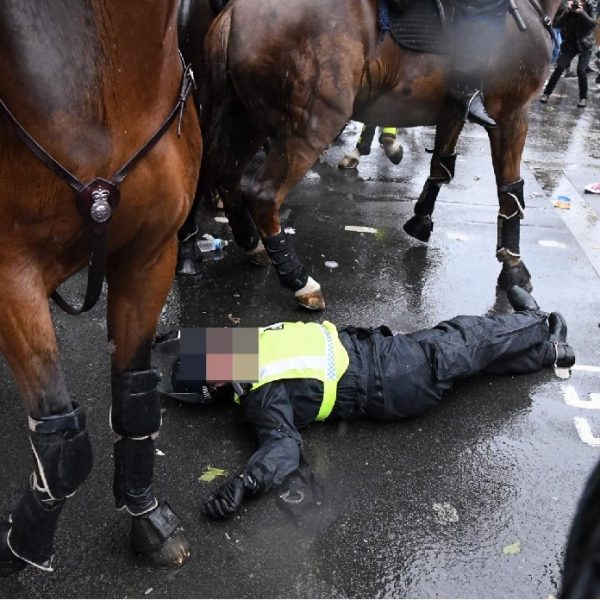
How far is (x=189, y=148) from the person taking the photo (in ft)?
6.40

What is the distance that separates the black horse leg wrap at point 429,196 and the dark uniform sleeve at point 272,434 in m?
2.68

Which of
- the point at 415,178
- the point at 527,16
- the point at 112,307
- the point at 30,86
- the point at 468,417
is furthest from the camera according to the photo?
the point at 415,178

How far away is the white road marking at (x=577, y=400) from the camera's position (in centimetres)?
347

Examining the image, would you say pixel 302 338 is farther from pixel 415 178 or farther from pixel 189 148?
pixel 415 178

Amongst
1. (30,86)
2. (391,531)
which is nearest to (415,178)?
(391,531)

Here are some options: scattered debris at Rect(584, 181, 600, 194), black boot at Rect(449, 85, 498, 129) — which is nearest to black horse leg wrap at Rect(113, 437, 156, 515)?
black boot at Rect(449, 85, 498, 129)

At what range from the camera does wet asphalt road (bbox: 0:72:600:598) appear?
2.41 m

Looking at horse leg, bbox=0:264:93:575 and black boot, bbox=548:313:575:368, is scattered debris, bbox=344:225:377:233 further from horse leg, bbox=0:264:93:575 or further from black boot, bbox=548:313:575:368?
horse leg, bbox=0:264:93:575

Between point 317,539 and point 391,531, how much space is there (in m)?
0.30

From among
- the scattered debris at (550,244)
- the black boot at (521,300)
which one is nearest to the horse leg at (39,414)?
the black boot at (521,300)

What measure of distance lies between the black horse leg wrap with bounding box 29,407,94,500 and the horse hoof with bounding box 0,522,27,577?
0.41 metres

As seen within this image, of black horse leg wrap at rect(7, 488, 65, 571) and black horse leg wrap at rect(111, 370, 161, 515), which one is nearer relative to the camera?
black horse leg wrap at rect(7, 488, 65, 571)

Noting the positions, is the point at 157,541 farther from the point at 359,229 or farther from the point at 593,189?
the point at 593,189

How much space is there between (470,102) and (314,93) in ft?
3.35
